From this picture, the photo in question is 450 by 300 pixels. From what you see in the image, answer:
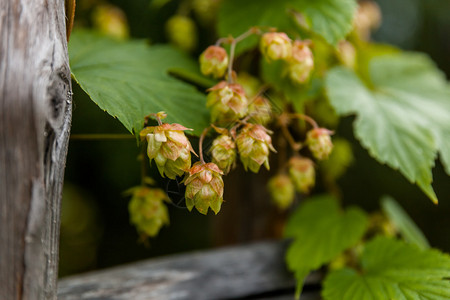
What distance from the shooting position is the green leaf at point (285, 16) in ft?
2.75

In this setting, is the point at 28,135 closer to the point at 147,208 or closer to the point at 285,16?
the point at 147,208

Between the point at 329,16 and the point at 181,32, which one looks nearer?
the point at 329,16

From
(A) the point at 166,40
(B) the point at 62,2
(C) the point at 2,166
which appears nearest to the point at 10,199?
(C) the point at 2,166

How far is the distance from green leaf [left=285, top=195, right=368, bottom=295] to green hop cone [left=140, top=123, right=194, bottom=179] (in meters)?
0.41

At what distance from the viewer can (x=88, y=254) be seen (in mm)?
2691

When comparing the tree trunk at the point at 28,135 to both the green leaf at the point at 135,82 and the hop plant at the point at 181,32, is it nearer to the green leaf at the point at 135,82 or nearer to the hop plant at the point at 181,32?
the green leaf at the point at 135,82

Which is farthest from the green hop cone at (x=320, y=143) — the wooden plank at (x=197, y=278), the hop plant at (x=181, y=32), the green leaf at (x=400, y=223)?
the hop plant at (x=181, y=32)

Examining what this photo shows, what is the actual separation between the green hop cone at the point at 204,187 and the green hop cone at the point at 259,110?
0.17m

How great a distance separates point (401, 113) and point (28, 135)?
2.57 ft

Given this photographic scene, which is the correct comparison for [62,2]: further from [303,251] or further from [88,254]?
[88,254]

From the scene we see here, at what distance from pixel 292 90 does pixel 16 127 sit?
57 cm

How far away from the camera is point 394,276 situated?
0.83 meters

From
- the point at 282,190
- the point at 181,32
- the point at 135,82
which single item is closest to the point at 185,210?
the point at 181,32

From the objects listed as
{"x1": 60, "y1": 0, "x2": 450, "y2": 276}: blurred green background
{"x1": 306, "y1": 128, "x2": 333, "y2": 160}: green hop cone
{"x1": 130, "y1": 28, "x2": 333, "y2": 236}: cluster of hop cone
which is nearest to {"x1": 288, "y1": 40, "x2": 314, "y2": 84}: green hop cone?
{"x1": 130, "y1": 28, "x2": 333, "y2": 236}: cluster of hop cone
